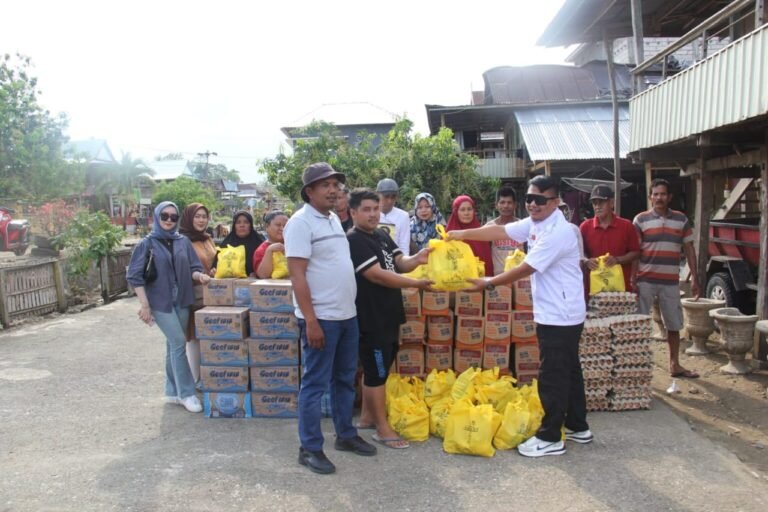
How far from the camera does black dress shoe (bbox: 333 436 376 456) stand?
3.75 m

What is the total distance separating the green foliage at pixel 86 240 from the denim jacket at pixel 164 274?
7203 mm

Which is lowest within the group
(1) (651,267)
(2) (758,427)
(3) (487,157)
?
(2) (758,427)

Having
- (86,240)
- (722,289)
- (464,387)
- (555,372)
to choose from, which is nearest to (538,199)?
(555,372)

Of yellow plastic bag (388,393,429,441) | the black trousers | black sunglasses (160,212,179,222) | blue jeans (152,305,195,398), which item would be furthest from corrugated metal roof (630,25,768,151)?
blue jeans (152,305,195,398)

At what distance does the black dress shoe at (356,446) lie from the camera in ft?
12.3

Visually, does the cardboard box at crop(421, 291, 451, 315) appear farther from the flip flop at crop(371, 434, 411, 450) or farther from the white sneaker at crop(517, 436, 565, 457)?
the white sneaker at crop(517, 436, 565, 457)

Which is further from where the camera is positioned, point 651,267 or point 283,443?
point 651,267

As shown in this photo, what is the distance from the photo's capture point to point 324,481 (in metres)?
3.39

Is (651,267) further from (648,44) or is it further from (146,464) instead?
(648,44)

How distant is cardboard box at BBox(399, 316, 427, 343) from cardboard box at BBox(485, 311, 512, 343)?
0.58 metres

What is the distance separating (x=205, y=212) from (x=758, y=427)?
17.6 feet

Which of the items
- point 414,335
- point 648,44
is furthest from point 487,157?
point 414,335

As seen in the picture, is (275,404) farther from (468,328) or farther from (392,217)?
(392,217)

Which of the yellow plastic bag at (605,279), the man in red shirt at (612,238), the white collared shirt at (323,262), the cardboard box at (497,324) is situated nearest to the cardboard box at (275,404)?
the white collared shirt at (323,262)
